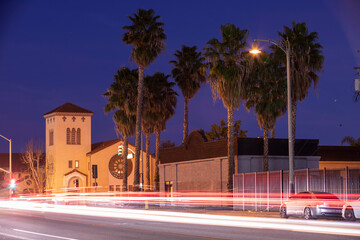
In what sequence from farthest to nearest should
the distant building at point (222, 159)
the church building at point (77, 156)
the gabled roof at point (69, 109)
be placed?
the gabled roof at point (69, 109)
the church building at point (77, 156)
the distant building at point (222, 159)

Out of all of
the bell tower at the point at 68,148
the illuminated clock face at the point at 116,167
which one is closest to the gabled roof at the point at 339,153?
the illuminated clock face at the point at 116,167

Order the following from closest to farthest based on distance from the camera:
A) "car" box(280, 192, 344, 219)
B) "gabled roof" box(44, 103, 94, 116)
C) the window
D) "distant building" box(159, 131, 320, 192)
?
"car" box(280, 192, 344, 219) < "distant building" box(159, 131, 320, 192) < "gabled roof" box(44, 103, 94, 116) < the window

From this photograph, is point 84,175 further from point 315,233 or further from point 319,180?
point 315,233

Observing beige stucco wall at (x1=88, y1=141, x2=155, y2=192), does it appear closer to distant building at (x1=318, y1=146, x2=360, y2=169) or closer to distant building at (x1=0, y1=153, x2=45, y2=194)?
distant building at (x1=0, y1=153, x2=45, y2=194)

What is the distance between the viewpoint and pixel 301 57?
1676 inches

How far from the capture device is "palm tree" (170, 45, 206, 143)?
2467 inches

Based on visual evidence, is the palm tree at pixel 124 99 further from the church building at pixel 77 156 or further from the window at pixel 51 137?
the window at pixel 51 137

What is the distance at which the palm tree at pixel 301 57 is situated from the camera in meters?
42.8

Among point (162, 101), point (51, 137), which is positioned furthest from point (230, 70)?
point (51, 137)

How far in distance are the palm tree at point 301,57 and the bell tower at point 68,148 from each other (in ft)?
190

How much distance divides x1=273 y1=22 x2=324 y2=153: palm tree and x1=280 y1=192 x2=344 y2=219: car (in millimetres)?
13806

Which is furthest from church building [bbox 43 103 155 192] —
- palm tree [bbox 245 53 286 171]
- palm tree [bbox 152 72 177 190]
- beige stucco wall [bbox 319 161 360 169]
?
palm tree [bbox 245 53 286 171]

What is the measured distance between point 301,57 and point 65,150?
6141 centimetres

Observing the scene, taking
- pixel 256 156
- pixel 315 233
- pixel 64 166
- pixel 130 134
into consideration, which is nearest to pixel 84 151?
pixel 64 166
